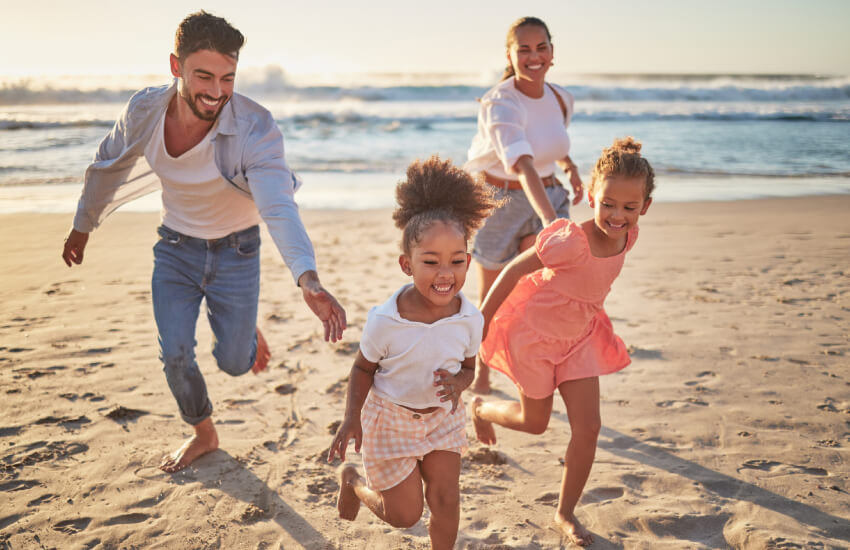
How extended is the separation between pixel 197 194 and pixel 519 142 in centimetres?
184

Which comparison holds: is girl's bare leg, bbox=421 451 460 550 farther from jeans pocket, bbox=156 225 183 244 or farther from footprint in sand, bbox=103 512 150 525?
jeans pocket, bbox=156 225 183 244

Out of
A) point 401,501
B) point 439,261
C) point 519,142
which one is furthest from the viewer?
point 519,142

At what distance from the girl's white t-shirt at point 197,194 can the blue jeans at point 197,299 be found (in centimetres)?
7

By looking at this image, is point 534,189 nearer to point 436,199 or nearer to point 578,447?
point 436,199

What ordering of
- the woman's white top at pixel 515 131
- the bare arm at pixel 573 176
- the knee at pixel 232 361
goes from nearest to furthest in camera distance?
1. the knee at pixel 232 361
2. the woman's white top at pixel 515 131
3. the bare arm at pixel 573 176

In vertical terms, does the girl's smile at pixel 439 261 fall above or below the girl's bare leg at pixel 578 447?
above

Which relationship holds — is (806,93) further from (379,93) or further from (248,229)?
(248,229)

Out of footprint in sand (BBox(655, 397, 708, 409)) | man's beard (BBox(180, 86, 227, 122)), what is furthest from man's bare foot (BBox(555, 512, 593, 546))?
man's beard (BBox(180, 86, 227, 122))

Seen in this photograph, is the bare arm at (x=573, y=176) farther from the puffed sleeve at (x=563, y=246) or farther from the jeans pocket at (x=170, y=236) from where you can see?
the jeans pocket at (x=170, y=236)

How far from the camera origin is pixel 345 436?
2676 mm

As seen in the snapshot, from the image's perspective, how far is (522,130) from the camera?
4277 mm

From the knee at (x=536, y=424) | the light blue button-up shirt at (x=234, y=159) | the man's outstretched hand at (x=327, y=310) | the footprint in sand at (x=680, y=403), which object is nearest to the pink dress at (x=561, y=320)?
the knee at (x=536, y=424)

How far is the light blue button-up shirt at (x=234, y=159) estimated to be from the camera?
135 inches

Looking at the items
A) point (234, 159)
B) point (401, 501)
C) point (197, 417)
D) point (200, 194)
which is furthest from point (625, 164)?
point (197, 417)
